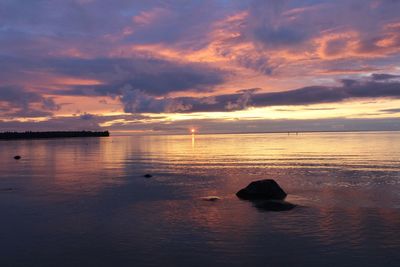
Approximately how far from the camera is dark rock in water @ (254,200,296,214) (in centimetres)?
2403

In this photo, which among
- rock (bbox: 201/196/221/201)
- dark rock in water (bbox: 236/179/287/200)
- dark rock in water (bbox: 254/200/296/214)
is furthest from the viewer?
rock (bbox: 201/196/221/201)

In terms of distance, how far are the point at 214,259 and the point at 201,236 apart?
323 cm

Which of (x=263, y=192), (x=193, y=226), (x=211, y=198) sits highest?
(x=263, y=192)

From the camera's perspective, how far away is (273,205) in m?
24.6

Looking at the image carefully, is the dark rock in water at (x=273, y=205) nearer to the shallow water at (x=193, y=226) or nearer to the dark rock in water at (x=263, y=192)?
the shallow water at (x=193, y=226)

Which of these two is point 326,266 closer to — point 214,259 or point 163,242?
point 214,259

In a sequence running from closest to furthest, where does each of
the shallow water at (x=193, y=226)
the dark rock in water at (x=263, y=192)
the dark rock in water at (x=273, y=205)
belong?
the shallow water at (x=193, y=226) < the dark rock in water at (x=273, y=205) < the dark rock in water at (x=263, y=192)

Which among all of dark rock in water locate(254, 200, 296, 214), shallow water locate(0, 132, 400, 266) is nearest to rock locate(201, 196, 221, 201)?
shallow water locate(0, 132, 400, 266)

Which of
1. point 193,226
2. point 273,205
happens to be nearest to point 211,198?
point 273,205

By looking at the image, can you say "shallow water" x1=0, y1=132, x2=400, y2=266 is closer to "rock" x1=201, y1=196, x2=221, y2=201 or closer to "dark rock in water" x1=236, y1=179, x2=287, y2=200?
"rock" x1=201, y1=196, x2=221, y2=201

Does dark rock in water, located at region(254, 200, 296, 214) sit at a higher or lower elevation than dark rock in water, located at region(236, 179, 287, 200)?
lower

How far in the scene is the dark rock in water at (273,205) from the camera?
24031 millimetres

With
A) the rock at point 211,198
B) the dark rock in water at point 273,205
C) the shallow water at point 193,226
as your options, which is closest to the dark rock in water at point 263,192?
the shallow water at point 193,226

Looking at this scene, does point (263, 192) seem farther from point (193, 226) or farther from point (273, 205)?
point (193, 226)
